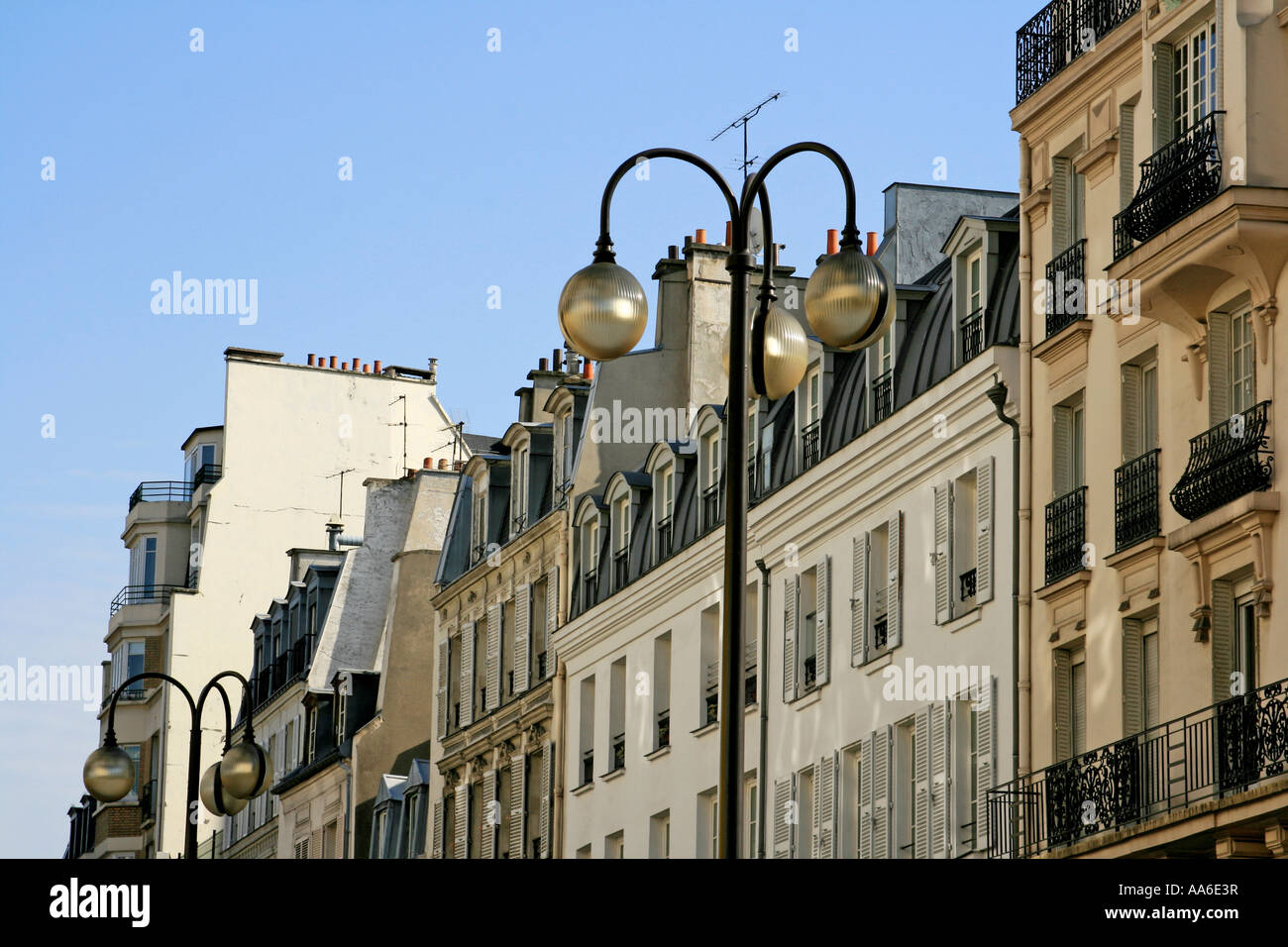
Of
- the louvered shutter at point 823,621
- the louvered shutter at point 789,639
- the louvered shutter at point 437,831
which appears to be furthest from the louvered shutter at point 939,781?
the louvered shutter at point 437,831

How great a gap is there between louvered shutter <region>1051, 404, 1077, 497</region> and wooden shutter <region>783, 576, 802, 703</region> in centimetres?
760

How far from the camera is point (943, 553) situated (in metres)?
32.9

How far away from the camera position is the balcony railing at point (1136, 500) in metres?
28.2

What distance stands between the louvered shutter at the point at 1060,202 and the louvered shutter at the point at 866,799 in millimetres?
7353

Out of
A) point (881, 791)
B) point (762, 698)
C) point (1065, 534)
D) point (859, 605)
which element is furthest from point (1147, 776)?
point (762, 698)

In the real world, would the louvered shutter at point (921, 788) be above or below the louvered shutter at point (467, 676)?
below

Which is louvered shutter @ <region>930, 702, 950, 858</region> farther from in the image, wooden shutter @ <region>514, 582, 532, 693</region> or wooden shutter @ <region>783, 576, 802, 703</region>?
wooden shutter @ <region>514, 582, 532, 693</region>

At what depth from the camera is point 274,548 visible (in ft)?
236

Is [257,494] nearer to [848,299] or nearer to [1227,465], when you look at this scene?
[1227,465]

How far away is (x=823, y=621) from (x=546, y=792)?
11.8 metres

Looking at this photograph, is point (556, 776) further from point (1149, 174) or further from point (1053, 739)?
point (1149, 174)

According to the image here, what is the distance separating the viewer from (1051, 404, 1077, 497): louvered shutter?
30.5 meters

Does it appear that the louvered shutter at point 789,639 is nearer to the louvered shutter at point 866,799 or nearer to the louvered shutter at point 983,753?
the louvered shutter at point 866,799
